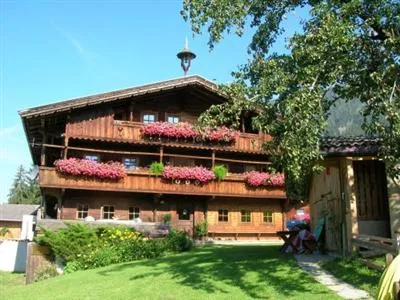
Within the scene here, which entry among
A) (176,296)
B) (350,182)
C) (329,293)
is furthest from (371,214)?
(176,296)

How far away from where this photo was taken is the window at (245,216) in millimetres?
29422

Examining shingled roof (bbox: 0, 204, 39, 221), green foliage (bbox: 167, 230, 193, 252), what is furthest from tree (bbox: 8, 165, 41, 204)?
green foliage (bbox: 167, 230, 193, 252)

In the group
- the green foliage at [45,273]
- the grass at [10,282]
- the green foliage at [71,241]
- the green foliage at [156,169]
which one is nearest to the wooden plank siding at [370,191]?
the green foliage at [71,241]

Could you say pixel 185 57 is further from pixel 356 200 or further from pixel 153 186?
pixel 356 200

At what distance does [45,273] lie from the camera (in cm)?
1709

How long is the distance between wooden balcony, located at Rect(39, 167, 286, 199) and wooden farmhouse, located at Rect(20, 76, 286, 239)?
2.0 inches

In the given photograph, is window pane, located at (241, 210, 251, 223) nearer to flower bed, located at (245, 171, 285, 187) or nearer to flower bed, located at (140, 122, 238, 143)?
flower bed, located at (245, 171, 285, 187)

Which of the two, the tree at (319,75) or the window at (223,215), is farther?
the window at (223,215)

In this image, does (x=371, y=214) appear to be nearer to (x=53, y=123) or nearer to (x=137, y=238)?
(x=137, y=238)

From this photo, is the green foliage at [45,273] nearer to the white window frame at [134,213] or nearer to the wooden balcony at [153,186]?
the wooden balcony at [153,186]

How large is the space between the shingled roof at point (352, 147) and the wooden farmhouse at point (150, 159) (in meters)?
14.6

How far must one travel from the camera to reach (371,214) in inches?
558

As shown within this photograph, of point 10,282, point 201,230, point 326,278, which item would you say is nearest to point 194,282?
point 326,278

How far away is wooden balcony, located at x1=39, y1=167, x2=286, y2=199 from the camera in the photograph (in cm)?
2475
